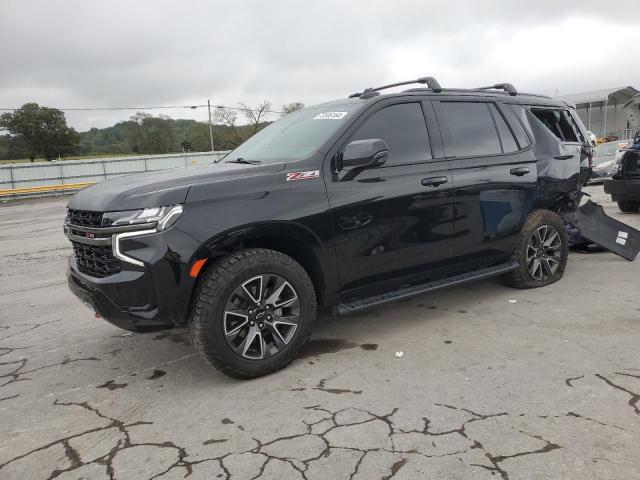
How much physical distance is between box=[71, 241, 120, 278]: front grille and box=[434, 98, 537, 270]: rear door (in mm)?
2680

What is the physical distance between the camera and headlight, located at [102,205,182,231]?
307 cm

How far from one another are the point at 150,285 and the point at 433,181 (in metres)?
2.33

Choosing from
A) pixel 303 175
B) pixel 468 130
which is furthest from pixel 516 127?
pixel 303 175

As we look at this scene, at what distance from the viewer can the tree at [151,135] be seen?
72938 mm

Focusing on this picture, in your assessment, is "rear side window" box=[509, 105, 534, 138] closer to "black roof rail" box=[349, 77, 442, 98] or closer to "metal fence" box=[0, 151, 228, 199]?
"black roof rail" box=[349, 77, 442, 98]

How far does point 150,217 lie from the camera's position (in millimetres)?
3076

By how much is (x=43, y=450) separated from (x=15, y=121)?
253 ft

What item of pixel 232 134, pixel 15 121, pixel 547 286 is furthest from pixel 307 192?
pixel 15 121

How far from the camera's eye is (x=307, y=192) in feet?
11.6

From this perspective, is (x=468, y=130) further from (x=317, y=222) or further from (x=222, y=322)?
(x=222, y=322)

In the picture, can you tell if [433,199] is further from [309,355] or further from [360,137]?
[309,355]

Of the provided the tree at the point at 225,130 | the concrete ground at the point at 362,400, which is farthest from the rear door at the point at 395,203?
the tree at the point at 225,130

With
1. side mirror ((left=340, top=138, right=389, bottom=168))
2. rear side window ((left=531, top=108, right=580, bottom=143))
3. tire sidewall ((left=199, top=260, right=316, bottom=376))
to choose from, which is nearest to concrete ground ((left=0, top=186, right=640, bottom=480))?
tire sidewall ((left=199, top=260, right=316, bottom=376))

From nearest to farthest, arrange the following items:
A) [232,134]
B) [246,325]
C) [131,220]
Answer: [131,220]
[246,325]
[232,134]
